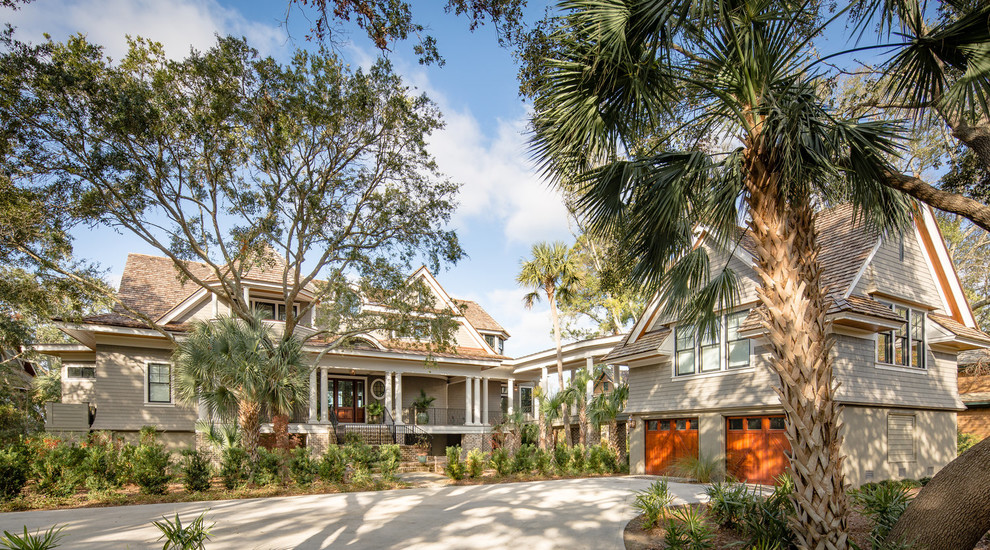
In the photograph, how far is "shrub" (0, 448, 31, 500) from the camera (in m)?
11.6

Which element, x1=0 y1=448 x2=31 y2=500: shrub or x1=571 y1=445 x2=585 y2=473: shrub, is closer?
x1=0 y1=448 x2=31 y2=500: shrub

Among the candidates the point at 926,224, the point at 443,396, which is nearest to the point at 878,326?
the point at 926,224

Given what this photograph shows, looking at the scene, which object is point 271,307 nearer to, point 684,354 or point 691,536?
point 684,354

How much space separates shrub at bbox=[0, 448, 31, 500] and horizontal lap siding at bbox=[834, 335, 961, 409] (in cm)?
1719

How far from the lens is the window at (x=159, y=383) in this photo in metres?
20.0

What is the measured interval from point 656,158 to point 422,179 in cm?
1017

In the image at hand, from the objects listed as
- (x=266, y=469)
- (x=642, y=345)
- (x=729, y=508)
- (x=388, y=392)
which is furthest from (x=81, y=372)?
(x=729, y=508)

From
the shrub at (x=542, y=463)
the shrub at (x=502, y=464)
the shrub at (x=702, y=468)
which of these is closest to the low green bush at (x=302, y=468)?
the shrub at (x=502, y=464)

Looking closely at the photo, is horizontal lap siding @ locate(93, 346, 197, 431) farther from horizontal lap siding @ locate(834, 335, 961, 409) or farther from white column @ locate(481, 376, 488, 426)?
horizontal lap siding @ locate(834, 335, 961, 409)

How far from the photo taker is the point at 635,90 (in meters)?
7.33

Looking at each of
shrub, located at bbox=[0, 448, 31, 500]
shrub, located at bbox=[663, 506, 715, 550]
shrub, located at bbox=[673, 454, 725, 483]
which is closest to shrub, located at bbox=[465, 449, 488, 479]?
shrub, located at bbox=[673, 454, 725, 483]

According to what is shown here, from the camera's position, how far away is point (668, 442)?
17703 mm

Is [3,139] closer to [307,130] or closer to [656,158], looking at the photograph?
[307,130]

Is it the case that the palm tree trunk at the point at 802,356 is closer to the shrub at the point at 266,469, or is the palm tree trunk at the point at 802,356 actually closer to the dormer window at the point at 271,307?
the shrub at the point at 266,469
